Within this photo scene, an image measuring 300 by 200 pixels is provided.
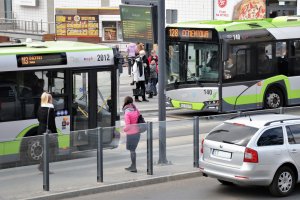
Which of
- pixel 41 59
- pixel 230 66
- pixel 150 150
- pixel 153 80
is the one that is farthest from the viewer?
pixel 153 80

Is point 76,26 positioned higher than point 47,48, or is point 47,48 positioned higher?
point 76,26

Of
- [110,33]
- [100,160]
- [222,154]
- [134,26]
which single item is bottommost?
[100,160]

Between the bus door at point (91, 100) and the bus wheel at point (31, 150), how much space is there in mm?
3339

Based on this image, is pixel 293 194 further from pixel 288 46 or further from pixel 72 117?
pixel 288 46

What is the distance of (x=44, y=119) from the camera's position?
14.4 m

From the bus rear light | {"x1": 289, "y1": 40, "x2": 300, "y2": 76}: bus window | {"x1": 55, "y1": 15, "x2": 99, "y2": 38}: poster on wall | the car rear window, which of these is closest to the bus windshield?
{"x1": 289, "y1": 40, "x2": 300, "y2": 76}: bus window

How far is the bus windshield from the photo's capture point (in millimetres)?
22422

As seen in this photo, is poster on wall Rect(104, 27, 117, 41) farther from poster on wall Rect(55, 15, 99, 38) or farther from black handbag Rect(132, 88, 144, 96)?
black handbag Rect(132, 88, 144, 96)

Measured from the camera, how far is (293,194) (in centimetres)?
1302

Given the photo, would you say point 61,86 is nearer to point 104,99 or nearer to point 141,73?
point 104,99

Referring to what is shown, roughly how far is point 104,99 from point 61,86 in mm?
1231

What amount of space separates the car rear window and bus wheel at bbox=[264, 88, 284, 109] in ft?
33.8

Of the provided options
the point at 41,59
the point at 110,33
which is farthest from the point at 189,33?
the point at 110,33

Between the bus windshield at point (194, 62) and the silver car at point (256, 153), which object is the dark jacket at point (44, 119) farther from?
the bus windshield at point (194, 62)
